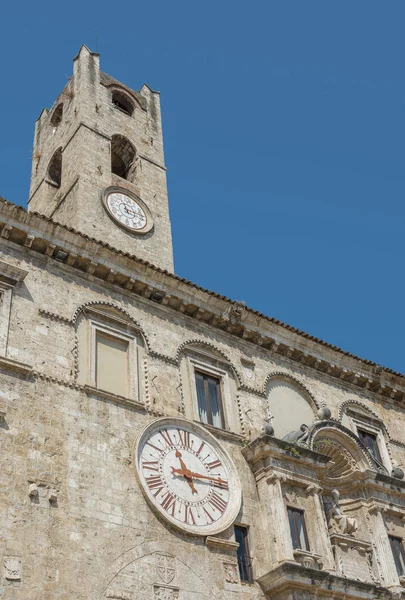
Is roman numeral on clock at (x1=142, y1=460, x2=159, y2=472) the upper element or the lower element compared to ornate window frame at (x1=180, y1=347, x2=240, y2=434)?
lower

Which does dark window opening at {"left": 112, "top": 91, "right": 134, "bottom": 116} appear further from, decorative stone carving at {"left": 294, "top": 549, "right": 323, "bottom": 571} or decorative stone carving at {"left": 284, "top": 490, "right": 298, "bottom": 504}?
decorative stone carving at {"left": 294, "top": 549, "right": 323, "bottom": 571}

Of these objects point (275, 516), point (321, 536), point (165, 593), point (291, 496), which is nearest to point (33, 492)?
point (165, 593)

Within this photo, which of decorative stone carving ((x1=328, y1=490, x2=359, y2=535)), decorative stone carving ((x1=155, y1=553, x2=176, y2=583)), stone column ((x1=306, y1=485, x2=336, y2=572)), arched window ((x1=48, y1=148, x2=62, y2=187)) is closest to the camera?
decorative stone carving ((x1=155, y1=553, x2=176, y2=583))

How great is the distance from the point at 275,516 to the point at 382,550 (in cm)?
331

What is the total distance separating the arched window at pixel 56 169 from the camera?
84.9 feet

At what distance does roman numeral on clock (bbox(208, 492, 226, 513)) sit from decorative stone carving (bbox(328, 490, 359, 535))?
3161 mm

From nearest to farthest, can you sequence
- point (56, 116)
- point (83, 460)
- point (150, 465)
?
point (83, 460) → point (150, 465) → point (56, 116)

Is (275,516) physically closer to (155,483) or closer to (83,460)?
(155,483)

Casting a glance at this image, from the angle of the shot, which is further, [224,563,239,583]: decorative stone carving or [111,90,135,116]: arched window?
[111,90,135,116]: arched window

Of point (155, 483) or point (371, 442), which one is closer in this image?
point (155, 483)

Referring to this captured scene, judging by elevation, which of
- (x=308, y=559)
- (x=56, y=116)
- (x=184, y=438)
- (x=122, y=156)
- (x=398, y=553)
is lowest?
(x=308, y=559)

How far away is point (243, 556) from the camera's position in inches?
584

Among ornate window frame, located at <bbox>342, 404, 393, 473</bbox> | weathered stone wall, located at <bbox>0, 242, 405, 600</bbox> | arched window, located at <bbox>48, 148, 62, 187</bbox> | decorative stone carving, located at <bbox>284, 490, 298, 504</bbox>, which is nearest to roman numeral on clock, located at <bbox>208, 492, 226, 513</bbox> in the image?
weathered stone wall, located at <bbox>0, 242, 405, 600</bbox>

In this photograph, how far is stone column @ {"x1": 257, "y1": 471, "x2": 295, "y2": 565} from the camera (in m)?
14.9
